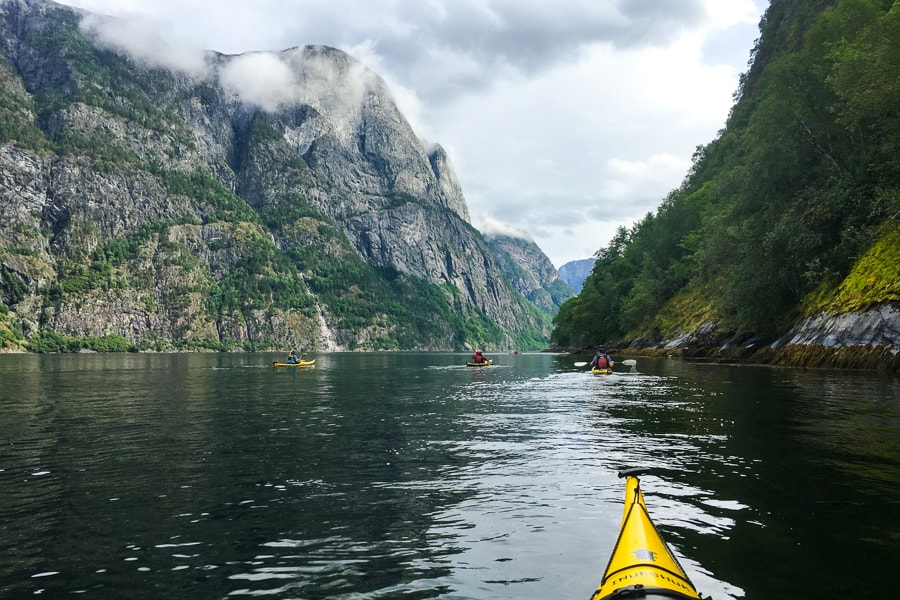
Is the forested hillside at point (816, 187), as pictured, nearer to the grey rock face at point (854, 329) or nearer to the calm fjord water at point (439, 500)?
the grey rock face at point (854, 329)

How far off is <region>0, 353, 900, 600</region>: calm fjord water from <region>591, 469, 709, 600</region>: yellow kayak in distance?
1364 millimetres

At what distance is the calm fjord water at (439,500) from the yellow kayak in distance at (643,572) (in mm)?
1364

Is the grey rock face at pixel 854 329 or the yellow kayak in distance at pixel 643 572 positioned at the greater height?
the grey rock face at pixel 854 329

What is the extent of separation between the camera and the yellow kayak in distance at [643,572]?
5.84m

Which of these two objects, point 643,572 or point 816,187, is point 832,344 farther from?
point 643,572

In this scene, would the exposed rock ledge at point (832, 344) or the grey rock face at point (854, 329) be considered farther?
the exposed rock ledge at point (832, 344)

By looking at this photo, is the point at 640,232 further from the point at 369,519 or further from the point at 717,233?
the point at 369,519

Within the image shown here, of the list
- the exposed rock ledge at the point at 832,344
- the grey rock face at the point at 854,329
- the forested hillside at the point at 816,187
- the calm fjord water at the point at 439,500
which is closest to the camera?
the calm fjord water at the point at 439,500

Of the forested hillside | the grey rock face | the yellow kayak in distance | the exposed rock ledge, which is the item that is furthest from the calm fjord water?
the forested hillside

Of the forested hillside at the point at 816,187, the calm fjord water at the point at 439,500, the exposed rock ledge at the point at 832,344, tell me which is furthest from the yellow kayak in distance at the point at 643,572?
the forested hillside at the point at 816,187

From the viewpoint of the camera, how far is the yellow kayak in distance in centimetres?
584

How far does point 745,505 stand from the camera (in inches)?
472

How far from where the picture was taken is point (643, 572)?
20.5ft

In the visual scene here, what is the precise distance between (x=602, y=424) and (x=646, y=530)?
17609 millimetres
